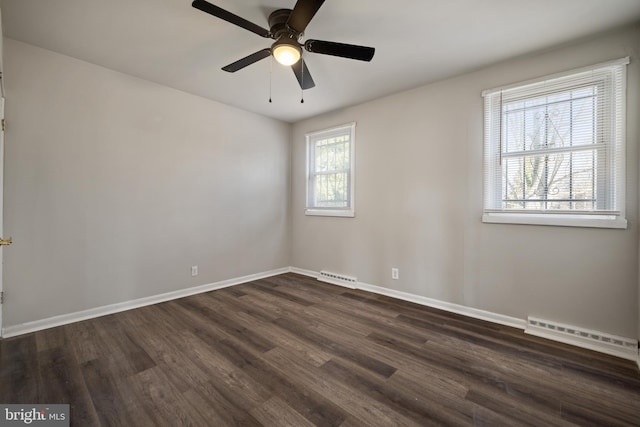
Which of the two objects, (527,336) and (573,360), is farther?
(527,336)

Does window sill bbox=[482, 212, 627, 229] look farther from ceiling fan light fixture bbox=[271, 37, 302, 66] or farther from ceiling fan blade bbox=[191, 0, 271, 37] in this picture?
ceiling fan blade bbox=[191, 0, 271, 37]

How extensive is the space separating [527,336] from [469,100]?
245 cm

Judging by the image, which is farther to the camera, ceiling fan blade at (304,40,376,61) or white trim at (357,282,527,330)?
white trim at (357,282,527,330)

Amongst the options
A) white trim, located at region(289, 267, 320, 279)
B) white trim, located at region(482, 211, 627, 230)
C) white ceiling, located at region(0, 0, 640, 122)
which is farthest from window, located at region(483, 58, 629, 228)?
white trim, located at region(289, 267, 320, 279)

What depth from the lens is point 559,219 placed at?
8.07 feet

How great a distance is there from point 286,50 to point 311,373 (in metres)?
2.40

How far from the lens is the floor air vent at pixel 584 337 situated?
218 centimetres

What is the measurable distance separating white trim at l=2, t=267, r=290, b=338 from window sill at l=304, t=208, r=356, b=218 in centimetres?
147

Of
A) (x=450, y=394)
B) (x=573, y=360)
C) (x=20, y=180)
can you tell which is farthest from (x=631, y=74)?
(x=20, y=180)

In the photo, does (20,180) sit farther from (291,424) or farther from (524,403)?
(524,403)

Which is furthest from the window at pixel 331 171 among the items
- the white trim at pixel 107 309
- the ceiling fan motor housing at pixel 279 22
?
the ceiling fan motor housing at pixel 279 22

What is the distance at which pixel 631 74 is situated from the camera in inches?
86.3

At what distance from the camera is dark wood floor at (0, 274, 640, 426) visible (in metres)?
1.57

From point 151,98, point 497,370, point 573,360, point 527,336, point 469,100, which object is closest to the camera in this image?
point 497,370
